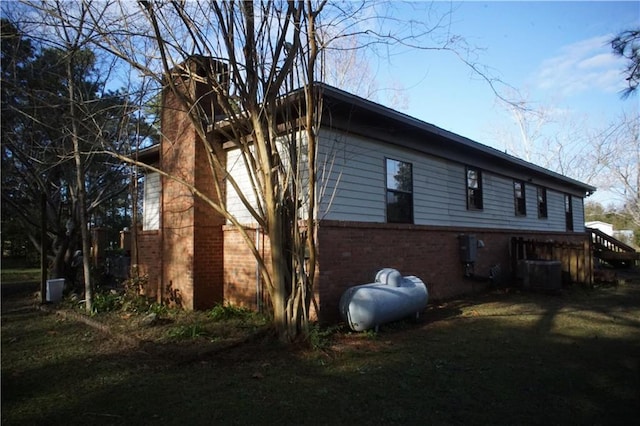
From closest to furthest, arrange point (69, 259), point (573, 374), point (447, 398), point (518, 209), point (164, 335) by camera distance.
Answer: point (447, 398) → point (573, 374) → point (164, 335) → point (69, 259) → point (518, 209)

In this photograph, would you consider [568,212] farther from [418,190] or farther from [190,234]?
[190,234]

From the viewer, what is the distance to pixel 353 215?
8609mm

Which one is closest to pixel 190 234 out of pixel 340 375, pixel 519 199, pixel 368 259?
pixel 368 259

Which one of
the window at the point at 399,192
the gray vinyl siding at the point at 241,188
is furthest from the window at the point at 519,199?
the gray vinyl siding at the point at 241,188

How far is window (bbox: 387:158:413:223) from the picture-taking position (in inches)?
386

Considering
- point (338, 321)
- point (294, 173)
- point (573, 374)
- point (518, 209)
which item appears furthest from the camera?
point (518, 209)

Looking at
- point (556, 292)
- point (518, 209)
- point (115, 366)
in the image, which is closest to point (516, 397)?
point (115, 366)

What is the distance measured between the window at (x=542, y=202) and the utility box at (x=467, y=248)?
22.9ft

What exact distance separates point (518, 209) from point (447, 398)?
12742 millimetres

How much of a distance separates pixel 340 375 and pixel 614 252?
65.2 ft

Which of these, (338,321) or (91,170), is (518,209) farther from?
(91,170)

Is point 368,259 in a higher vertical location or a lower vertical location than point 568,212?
lower

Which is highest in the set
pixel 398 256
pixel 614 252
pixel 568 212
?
pixel 568 212

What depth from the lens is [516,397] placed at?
176 inches
